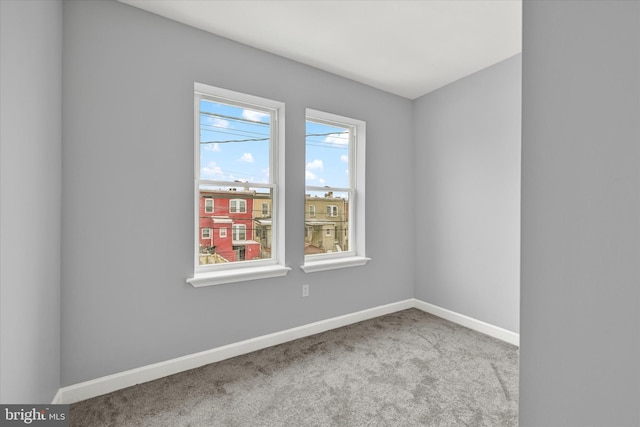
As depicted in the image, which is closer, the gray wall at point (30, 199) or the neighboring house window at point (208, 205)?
the gray wall at point (30, 199)

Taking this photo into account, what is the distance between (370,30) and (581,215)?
245cm

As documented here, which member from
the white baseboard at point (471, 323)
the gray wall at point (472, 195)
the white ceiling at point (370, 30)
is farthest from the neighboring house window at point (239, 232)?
the white baseboard at point (471, 323)

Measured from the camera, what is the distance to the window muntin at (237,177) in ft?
8.39

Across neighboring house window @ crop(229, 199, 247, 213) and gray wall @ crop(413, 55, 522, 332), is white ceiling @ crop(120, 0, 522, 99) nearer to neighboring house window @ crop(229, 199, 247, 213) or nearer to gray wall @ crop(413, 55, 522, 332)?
gray wall @ crop(413, 55, 522, 332)

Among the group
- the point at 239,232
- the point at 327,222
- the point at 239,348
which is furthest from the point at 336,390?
the point at 327,222

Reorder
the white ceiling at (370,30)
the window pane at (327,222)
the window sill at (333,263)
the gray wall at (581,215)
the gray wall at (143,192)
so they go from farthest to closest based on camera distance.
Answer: the window pane at (327,222) < the window sill at (333,263) < the white ceiling at (370,30) < the gray wall at (143,192) < the gray wall at (581,215)

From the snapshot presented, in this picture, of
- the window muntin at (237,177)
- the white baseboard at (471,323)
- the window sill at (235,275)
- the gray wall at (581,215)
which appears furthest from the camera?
the white baseboard at (471,323)

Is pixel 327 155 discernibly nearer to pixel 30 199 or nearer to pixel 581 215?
pixel 30 199

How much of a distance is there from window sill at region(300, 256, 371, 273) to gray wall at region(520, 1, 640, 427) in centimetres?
245

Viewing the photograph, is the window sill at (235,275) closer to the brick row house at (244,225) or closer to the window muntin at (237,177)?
the window muntin at (237,177)

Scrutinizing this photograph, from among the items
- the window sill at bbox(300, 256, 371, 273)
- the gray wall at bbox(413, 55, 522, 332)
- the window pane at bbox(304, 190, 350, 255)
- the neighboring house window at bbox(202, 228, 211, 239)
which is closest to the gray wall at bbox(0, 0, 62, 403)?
the neighboring house window at bbox(202, 228, 211, 239)

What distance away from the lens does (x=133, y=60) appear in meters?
2.10

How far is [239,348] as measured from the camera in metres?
2.53

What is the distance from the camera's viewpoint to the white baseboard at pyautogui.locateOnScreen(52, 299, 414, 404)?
6.40 ft
